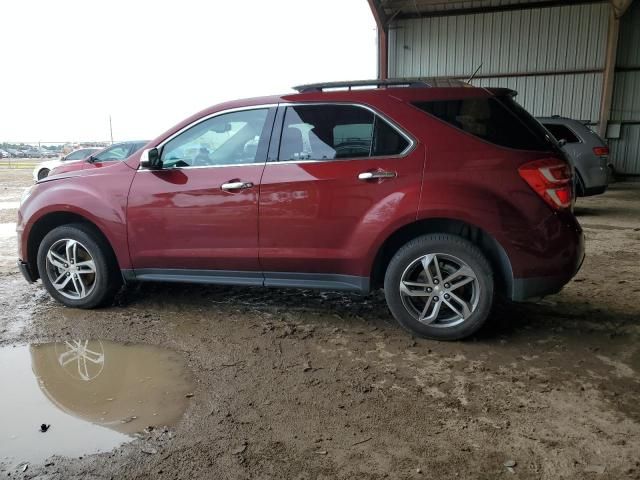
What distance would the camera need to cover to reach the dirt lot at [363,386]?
211 cm

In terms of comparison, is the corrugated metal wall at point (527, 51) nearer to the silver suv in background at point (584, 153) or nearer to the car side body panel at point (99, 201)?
the silver suv in background at point (584, 153)

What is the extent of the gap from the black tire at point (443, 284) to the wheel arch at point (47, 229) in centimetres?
233

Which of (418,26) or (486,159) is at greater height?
(418,26)

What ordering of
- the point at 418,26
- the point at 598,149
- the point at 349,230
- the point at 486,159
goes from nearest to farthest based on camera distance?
the point at 486,159 → the point at 349,230 → the point at 598,149 → the point at 418,26

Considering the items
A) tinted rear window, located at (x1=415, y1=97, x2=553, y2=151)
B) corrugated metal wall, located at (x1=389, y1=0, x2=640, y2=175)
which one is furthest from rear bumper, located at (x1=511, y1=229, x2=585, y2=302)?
corrugated metal wall, located at (x1=389, y1=0, x2=640, y2=175)

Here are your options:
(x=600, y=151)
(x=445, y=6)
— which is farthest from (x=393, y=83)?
(x=445, y=6)

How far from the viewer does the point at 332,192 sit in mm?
3330

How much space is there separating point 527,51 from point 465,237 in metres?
14.7

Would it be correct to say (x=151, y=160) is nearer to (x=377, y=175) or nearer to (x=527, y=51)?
(x=377, y=175)

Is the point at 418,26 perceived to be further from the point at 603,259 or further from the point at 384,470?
the point at 384,470

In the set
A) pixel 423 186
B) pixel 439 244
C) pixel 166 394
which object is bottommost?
pixel 166 394

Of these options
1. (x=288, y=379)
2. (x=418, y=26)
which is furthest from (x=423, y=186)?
(x=418, y=26)

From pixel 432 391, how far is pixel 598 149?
7509 mm

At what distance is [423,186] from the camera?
10.4 feet
